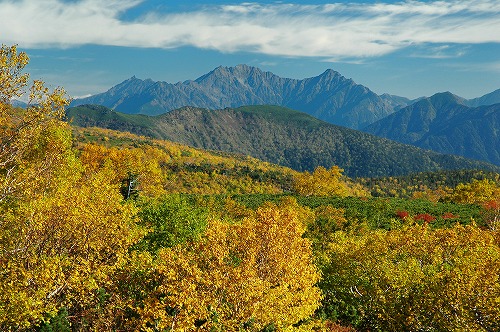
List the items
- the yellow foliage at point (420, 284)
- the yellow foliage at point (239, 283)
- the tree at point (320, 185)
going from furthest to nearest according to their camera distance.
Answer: the tree at point (320, 185)
the yellow foliage at point (239, 283)
the yellow foliage at point (420, 284)

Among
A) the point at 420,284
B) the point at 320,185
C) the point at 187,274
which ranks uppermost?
the point at 187,274

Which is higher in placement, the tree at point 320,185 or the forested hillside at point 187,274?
the forested hillside at point 187,274

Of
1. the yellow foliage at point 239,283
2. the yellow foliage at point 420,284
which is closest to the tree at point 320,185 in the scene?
the yellow foliage at point 420,284

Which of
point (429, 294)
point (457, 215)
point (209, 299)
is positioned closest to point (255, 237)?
point (209, 299)

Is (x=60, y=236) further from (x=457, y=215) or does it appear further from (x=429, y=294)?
(x=457, y=215)

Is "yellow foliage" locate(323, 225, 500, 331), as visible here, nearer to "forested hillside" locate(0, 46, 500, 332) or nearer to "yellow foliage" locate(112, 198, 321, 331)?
"forested hillside" locate(0, 46, 500, 332)

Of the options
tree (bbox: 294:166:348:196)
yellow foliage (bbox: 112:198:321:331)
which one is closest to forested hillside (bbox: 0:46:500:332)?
yellow foliage (bbox: 112:198:321:331)

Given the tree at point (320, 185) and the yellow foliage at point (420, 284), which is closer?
the yellow foliage at point (420, 284)

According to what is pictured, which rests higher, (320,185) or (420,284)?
(420,284)

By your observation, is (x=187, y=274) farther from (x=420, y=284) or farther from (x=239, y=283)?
(x=420, y=284)

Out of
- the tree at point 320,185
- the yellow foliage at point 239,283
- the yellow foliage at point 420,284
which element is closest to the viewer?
the yellow foliage at point 420,284

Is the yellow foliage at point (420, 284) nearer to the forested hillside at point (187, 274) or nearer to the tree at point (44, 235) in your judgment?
the forested hillside at point (187, 274)

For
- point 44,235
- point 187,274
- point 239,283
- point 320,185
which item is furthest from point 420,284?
point 320,185

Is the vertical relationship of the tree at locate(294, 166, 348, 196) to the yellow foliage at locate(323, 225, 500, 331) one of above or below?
below
